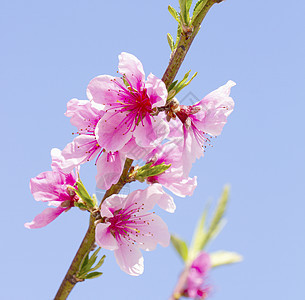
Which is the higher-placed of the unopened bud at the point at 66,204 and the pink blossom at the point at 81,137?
the pink blossom at the point at 81,137

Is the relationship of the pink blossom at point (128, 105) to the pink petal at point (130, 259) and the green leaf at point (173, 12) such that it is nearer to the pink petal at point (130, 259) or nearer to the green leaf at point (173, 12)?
the green leaf at point (173, 12)

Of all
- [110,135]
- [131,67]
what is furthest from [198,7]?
[110,135]

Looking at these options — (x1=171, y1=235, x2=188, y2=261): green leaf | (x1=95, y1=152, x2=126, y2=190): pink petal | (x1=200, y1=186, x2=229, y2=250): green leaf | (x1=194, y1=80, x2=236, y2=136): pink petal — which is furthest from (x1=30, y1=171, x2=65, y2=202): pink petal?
(x1=200, y1=186, x2=229, y2=250): green leaf

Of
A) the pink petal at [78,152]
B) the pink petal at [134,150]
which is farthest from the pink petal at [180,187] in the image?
the pink petal at [78,152]

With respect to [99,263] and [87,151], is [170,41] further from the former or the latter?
[99,263]

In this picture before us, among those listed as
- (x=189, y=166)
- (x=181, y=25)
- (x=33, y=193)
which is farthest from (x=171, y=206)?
(x=181, y=25)

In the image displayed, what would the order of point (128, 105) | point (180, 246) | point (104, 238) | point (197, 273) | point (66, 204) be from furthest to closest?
point (66, 204) < point (128, 105) < point (104, 238) < point (180, 246) < point (197, 273)

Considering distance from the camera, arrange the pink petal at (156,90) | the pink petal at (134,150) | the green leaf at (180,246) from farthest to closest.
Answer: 1. the pink petal at (134,150)
2. the pink petal at (156,90)
3. the green leaf at (180,246)

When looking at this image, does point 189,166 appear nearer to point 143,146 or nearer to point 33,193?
point 143,146
